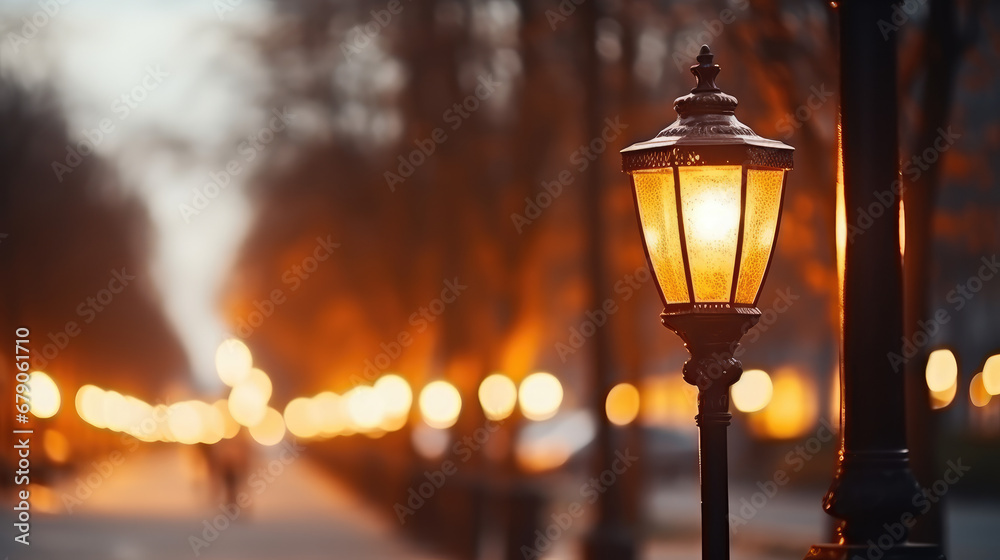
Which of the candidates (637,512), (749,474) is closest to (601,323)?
(637,512)

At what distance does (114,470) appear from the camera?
217ft

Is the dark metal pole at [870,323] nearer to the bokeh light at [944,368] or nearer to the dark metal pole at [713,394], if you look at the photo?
the dark metal pole at [713,394]

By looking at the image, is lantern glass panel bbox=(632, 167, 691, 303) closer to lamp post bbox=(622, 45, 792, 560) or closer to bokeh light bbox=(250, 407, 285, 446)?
lamp post bbox=(622, 45, 792, 560)

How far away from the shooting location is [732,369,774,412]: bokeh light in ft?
209

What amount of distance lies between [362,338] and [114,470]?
1457 centimetres

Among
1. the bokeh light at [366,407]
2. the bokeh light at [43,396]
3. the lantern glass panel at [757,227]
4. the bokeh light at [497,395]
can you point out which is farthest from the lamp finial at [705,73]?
the bokeh light at [366,407]

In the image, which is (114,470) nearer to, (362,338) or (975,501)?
(362,338)

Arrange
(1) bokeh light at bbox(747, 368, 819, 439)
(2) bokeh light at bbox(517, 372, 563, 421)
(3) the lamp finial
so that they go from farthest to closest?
(2) bokeh light at bbox(517, 372, 563, 421) < (1) bokeh light at bbox(747, 368, 819, 439) < (3) the lamp finial

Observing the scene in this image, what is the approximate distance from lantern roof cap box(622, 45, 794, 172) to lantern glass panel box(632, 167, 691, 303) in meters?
0.07

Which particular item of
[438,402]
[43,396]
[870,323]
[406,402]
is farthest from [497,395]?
[870,323]

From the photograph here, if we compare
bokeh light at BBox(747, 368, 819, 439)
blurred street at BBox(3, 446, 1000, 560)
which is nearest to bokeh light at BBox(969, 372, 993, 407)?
A: bokeh light at BBox(747, 368, 819, 439)

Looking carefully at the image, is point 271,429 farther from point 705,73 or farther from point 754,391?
point 705,73

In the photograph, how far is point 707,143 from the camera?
22.0ft

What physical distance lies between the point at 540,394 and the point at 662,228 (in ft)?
214
